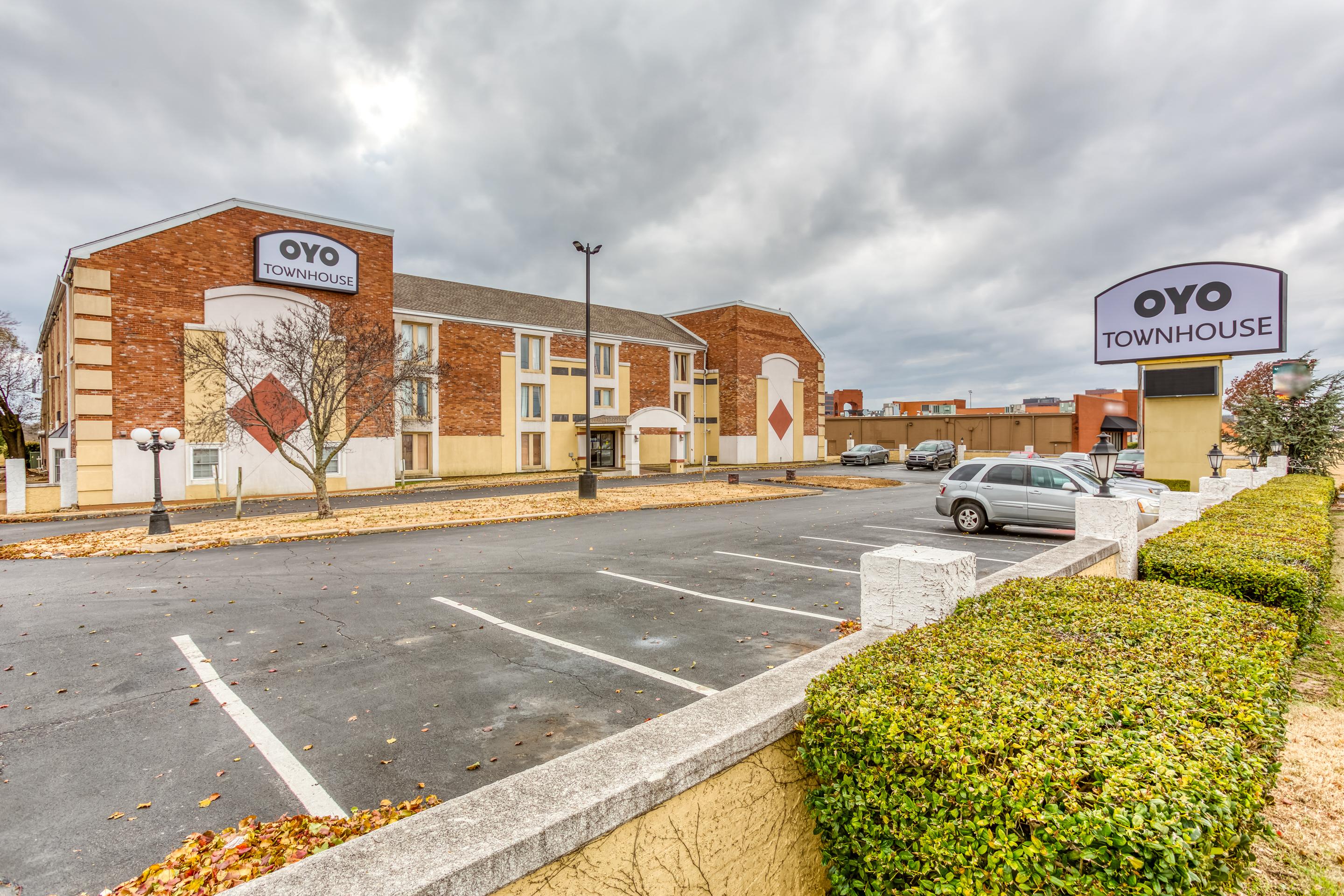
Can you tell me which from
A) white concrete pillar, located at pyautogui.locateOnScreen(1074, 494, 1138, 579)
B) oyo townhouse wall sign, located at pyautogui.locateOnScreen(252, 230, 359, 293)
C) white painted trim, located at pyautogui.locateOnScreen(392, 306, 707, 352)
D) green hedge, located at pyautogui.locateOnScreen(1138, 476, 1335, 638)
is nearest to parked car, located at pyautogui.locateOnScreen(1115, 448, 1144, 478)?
green hedge, located at pyautogui.locateOnScreen(1138, 476, 1335, 638)

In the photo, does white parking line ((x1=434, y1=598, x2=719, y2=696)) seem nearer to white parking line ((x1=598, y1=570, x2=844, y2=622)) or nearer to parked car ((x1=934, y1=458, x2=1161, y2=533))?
white parking line ((x1=598, y1=570, x2=844, y2=622))

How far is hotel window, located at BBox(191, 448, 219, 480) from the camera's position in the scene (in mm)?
22234

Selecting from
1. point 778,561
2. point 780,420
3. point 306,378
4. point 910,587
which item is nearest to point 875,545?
point 778,561

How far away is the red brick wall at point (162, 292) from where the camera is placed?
20.8 meters

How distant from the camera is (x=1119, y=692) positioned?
2572mm

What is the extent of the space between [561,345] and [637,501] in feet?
60.7

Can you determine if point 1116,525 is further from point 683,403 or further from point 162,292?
point 683,403

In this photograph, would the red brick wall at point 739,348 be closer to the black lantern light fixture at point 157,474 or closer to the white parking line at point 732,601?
the black lantern light fixture at point 157,474

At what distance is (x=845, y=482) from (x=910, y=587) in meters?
24.9

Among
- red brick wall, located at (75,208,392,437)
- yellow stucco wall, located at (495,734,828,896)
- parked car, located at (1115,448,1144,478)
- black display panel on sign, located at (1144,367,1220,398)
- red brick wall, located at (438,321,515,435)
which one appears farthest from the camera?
red brick wall, located at (438,321,515,435)

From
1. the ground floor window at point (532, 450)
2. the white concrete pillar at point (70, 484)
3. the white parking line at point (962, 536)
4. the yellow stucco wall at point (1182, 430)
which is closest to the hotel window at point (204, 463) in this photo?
the white concrete pillar at point (70, 484)

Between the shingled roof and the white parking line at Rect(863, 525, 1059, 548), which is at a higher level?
the shingled roof

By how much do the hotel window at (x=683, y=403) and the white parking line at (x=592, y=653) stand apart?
35.9m

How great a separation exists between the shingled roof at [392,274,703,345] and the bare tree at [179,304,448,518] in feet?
21.5
